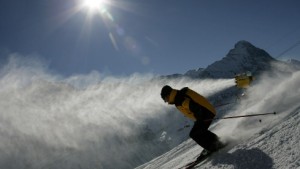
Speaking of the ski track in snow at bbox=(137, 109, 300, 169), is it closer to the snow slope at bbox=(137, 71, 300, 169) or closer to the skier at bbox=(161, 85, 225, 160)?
the snow slope at bbox=(137, 71, 300, 169)

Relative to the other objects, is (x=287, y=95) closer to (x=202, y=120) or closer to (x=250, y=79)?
(x=202, y=120)

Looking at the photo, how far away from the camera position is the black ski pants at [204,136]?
9.25 metres

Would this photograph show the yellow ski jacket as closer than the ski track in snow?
No

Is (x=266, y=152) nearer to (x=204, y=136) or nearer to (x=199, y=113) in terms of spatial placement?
(x=204, y=136)

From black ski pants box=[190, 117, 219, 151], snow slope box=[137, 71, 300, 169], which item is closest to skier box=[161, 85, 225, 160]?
black ski pants box=[190, 117, 219, 151]

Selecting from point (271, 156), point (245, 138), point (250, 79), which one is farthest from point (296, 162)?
point (250, 79)

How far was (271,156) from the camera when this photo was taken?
6812 millimetres

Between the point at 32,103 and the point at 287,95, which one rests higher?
the point at 32,103

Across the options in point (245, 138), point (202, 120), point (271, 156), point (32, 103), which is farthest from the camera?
point (32, 103)

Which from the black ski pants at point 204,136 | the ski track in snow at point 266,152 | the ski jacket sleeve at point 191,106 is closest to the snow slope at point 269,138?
the ski track in snow at point 266,152

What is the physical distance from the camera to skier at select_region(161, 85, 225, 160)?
9.29 m

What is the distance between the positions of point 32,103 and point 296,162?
171268 millimetres

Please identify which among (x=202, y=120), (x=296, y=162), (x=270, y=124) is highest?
(x=202, y=120)

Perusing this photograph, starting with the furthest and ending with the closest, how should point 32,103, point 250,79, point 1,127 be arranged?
point 1,127, point 32,103, point 250,79
